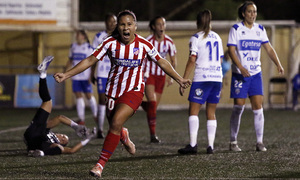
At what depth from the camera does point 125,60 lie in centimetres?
707

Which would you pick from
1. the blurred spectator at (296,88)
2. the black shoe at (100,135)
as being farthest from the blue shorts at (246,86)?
the blurred spectator at (296,88)

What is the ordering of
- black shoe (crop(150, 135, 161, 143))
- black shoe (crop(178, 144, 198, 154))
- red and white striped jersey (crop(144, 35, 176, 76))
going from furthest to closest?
red and white striped jersey (crop(144, 35, 176, 76))
black shoe (crop(150, 135, 161, 143))
black shoe (crop(178, 144, 198, 154))

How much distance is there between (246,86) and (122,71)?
2.62 m

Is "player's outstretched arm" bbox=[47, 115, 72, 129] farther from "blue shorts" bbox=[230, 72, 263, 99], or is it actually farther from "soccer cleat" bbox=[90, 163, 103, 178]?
"soccer cleat" bbox=[90, 163, 103, 178]

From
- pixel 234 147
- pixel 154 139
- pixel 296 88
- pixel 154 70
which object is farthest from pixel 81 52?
pixel 296 88

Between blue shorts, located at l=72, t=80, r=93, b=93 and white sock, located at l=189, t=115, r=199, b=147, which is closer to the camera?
white sock, located at l=189, t=115, r=199, b=147

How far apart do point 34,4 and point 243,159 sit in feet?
43.5

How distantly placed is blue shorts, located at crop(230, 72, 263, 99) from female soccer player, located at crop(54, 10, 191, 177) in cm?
230

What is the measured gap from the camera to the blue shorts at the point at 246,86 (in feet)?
30.2

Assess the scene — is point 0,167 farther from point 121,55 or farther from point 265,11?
point 265,11

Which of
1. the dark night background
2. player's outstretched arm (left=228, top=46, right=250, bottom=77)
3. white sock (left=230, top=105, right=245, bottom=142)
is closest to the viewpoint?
player's outstretched arm (left=228, top=46, right=250, bottom=77)

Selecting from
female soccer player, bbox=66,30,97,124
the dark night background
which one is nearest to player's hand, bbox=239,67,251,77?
female soccer player, bbox=66,30,97,124

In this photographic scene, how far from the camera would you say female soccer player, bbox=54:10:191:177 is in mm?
6883

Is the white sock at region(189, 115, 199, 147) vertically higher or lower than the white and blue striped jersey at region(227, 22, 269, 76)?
lower
